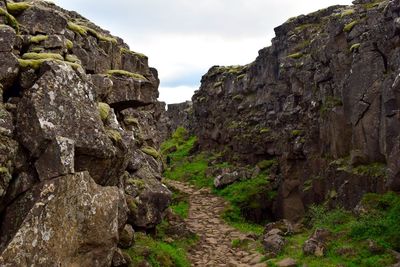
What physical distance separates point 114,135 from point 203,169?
32.5 m

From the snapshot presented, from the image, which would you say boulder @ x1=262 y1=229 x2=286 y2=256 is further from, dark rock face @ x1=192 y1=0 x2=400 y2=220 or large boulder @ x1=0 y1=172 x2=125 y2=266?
large boulder @ x1=0 y1=172 x2=125 y2=266

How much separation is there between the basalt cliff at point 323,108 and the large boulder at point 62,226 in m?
14.6

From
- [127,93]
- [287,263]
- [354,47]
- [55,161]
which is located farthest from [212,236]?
[354,47]

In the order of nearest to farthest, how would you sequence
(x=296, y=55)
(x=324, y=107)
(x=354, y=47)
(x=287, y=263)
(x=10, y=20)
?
(x=10, y=20)
(x=287, y=263)
(x=354, y=47)
(x=324, y=107)
(x=296, y=55)

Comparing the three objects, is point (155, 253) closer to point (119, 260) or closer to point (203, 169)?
point (119, 260)

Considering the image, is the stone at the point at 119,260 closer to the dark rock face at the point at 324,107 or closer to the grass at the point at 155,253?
the grass at the point at 155,253

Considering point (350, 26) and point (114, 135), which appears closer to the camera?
point (114, 135)

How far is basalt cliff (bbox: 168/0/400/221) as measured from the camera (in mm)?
24156

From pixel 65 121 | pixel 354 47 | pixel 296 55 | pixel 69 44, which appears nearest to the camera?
pixel 65 121

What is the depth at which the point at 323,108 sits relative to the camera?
31.0 meters

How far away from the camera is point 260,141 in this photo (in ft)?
147

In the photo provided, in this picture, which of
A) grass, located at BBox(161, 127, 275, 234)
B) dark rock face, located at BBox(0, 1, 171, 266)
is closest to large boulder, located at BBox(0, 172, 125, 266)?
dark rock face, located at BBox(0, 1, 171, 266)

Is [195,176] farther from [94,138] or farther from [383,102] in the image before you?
[94,138]

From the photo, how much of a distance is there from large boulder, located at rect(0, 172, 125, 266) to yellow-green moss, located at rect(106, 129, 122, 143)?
7.05ft
